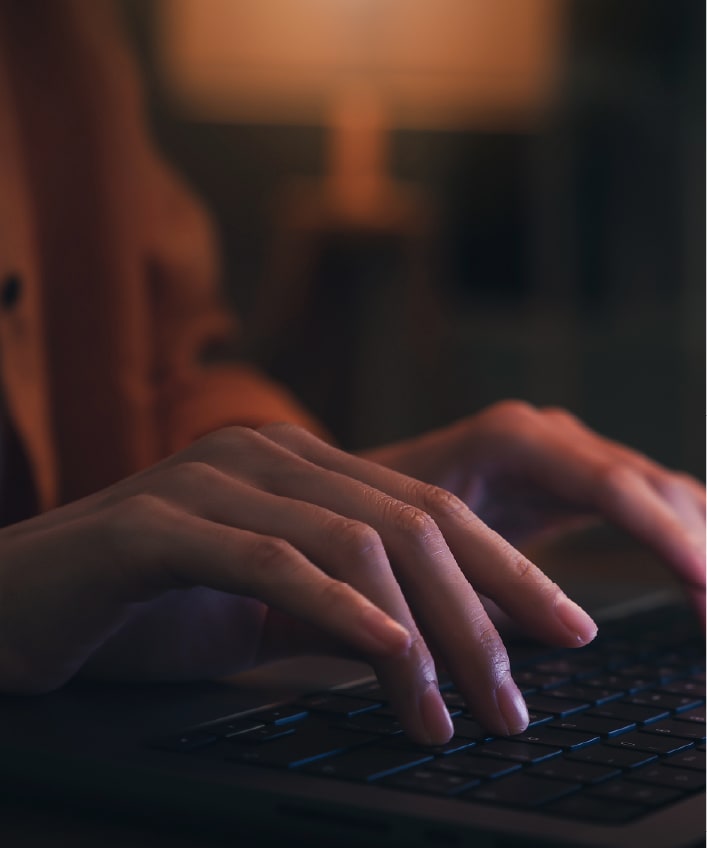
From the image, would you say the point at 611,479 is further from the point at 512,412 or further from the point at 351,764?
the point at 351,764

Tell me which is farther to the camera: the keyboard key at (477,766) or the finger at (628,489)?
the finger at (628,489)

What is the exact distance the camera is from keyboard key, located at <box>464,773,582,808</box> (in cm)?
29

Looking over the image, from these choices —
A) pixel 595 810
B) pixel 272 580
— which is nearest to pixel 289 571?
pixel 272 580

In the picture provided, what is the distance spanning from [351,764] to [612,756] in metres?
0.07

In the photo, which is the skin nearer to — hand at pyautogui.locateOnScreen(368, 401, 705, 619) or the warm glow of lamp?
hand at pyautogui.locateOnScreen(368, 401, 705, 619)

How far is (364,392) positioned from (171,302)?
2.08 m

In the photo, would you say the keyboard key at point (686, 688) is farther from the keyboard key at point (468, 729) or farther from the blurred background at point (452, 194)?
the blurred background at point (452, 194)

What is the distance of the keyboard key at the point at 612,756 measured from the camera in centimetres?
32

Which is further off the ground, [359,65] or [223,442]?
[359,65]

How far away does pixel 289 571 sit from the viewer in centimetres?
35

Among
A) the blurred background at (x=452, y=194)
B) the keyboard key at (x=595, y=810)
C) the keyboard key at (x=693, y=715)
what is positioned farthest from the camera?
the blurred background at (x=452, y=194)

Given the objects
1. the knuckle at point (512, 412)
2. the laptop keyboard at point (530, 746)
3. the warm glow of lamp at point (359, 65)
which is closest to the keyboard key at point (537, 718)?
the laptop keyboard at point (530, 746)

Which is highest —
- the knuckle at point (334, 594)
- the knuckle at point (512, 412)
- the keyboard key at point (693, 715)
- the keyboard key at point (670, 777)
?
the knuckle at point (512, 412)

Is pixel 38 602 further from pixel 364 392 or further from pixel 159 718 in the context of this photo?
pixel 364 392
